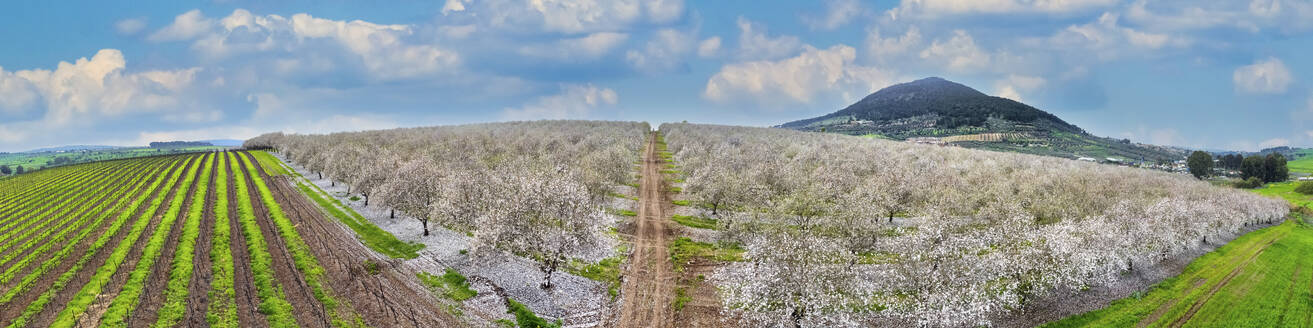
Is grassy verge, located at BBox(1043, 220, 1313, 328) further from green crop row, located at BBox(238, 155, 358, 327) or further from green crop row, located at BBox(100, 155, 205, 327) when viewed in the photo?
green crop row, located at BBox(100, 155, 205, 327)

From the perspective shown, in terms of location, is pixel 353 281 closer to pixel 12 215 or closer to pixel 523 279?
pixel 523 279

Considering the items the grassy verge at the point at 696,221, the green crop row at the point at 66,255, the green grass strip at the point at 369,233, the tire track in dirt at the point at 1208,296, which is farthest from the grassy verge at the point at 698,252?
the green crop row at the point at 66,255

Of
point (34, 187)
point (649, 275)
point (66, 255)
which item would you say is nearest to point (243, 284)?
point (66, 255)

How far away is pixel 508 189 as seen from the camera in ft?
211

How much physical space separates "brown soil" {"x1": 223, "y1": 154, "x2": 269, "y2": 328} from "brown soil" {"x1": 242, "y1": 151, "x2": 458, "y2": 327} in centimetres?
624

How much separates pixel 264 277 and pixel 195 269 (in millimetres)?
10016

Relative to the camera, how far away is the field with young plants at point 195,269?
1719 inches

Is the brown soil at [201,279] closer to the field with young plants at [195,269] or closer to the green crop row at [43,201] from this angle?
the field with young plants at [195,269]

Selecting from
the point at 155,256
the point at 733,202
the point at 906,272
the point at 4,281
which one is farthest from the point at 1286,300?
the point at 4,281

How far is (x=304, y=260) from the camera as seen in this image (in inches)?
2276

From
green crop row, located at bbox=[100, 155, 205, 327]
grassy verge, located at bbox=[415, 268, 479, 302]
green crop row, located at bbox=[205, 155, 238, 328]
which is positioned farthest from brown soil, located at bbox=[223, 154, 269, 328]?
grassy verge, located at bbox=[415, 268, 479, 302]

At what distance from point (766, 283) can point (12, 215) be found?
13714cm

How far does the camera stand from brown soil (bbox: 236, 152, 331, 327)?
142 ft

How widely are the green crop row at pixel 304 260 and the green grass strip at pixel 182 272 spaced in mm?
9120
